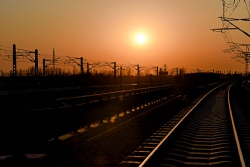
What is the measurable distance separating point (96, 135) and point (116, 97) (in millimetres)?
7134

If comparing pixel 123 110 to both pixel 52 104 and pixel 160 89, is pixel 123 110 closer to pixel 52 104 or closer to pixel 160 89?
pixel 52 104

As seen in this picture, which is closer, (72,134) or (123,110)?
(72,134)

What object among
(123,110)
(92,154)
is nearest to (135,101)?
(123,110)

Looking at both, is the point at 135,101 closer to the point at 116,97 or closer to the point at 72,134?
the point at 116,97

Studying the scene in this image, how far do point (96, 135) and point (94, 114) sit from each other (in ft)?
8.67

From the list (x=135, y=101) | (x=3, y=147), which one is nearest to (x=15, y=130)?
(x=3, y=147)

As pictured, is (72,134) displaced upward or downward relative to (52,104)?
downward

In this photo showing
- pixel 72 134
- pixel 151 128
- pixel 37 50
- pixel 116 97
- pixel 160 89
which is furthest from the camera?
pixel 37 50

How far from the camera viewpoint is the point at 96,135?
46.5 ft

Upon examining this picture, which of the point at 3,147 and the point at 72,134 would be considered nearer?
the point at 3,147

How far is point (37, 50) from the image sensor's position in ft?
158

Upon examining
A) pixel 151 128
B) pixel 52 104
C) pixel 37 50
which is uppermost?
pixel 37 50

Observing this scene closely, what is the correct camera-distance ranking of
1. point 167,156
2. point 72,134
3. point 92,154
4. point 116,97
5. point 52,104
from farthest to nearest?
point 116,97
point 72,134
point 52,104
point 92,154
point 167,156

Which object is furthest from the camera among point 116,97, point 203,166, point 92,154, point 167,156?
point 116,97
